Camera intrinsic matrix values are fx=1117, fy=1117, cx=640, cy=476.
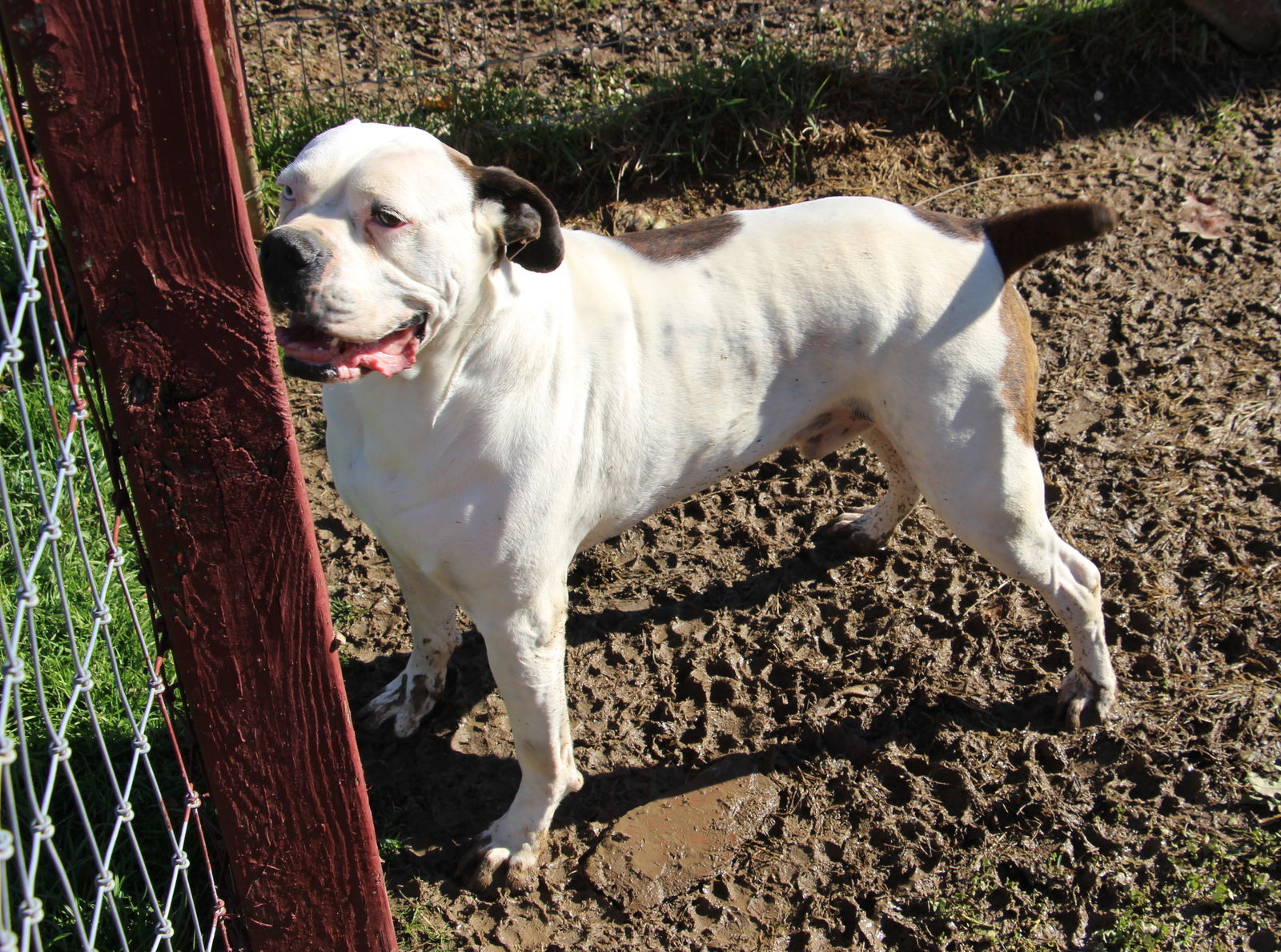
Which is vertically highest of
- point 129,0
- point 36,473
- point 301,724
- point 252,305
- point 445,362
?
point 129,0

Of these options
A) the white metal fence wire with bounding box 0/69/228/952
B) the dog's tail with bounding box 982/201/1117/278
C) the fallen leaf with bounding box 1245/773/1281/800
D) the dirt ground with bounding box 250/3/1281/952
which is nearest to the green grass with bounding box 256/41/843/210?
the dirt ground with bounding box 250/3/1281/952

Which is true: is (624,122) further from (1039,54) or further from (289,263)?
(289,263)

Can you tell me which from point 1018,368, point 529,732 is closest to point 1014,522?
point 1018,368

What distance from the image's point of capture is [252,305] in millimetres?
1652

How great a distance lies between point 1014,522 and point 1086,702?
0.69m

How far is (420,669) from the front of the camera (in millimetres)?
3297

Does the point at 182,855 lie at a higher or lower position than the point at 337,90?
lower

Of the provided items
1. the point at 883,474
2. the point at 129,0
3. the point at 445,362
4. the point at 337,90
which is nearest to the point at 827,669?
the point at 883,474

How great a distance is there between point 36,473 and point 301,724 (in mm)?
675

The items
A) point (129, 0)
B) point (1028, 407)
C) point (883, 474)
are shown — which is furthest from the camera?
point (883, 474)

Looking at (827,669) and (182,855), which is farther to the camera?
(827,669)

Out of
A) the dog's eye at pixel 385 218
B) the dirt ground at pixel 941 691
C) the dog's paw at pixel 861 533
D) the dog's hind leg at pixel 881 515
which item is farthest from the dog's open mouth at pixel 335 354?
the dog's paw at pixel 861 533

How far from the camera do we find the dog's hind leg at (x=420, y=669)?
3168mm

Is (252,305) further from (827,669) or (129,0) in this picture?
(827,669)
